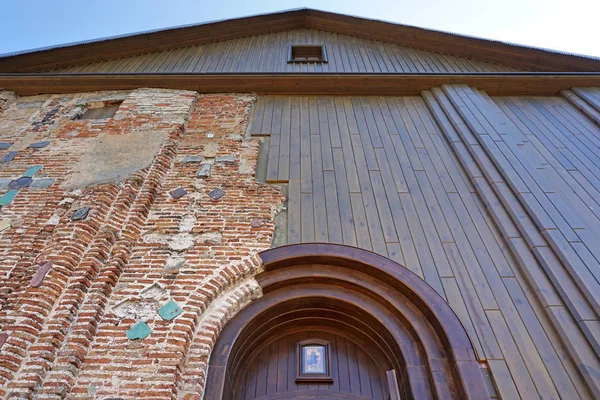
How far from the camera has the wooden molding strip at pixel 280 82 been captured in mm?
6453

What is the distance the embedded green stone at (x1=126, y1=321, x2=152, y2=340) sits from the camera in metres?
3.09

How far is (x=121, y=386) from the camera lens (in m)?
2.79

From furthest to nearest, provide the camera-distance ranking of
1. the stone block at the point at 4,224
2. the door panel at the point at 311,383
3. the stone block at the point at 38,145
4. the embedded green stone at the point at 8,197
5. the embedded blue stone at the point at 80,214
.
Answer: the stone block at the point at 38,145
the embedded green stone at the point at 8,197
the stone block at the point at 4,224
the embedded blue stone at the point at 80,214
the door panel at the point at 311,383

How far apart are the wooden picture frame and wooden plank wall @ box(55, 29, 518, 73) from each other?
16.4 ft

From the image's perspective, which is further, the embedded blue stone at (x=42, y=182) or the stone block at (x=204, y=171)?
the stone block at (x=204, y=171)

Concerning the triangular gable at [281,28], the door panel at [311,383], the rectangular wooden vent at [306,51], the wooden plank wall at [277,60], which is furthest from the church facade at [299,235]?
the rectangular wooden vent at [306,51]

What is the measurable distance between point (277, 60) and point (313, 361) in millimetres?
5958

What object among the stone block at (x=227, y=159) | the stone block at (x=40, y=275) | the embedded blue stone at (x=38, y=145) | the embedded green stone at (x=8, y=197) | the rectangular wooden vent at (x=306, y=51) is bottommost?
the stone block at (x=40, y=275)

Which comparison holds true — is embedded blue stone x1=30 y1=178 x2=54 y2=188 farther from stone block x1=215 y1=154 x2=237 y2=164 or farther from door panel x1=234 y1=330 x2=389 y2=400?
door panel x1=234 y1=330 x2=389 y2=400

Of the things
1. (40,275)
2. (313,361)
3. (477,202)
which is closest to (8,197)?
(40,275)

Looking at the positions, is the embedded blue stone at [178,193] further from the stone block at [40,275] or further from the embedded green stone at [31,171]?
the embedded green stone at [31,171]

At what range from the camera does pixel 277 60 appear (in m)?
7.43

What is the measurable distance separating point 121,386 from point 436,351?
2575 mm

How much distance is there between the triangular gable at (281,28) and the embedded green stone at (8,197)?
410cm
